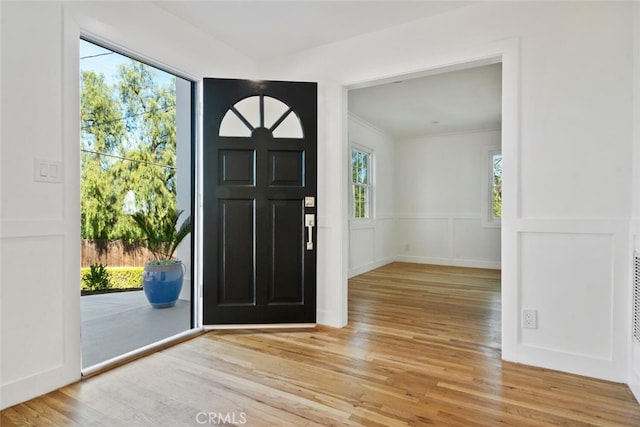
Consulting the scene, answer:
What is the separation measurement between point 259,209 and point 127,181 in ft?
6.61

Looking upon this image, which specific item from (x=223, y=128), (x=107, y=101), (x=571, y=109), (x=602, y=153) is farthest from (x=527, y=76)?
(x=107, y=101)

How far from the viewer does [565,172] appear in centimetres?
218

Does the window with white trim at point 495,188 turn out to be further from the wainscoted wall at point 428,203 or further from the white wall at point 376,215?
the white wall at point 376,215

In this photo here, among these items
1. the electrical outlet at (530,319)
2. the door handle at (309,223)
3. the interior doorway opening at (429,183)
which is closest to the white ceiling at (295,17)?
the door handle at (309,223)

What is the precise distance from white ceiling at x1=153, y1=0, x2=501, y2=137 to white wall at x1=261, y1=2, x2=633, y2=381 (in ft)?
1.70

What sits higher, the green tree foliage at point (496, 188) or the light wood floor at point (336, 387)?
the green tree foliage at point (496, 188)

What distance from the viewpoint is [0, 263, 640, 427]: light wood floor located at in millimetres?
1672

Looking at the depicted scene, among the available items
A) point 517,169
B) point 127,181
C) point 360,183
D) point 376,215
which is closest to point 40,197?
point 127,181

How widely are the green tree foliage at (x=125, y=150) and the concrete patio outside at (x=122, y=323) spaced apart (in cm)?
78

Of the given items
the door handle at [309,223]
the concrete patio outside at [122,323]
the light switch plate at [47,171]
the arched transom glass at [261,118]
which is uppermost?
the arched transom glass at [261,118]

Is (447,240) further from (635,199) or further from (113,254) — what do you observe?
(113,254)

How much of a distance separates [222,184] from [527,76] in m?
2.47

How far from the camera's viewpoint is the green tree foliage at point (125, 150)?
354 centimetres

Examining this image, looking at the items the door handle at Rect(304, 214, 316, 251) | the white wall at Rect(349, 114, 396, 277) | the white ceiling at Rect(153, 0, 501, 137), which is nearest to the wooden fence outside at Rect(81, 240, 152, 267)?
the door handle at Rect(304, 214, 316, 251)
